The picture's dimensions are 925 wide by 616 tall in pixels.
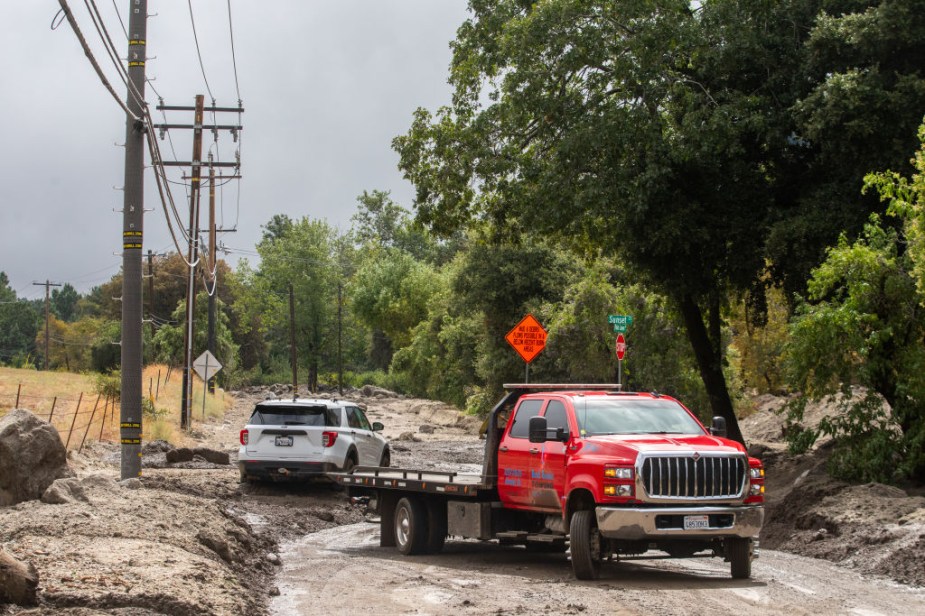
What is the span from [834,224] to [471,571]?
1128cm

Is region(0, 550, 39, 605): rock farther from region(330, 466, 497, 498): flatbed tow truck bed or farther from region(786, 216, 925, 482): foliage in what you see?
region(786, 216, 925, 482): foliage

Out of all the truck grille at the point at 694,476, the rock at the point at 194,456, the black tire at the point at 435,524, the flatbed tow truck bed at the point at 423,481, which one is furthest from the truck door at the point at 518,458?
the rock at the point at 194,456

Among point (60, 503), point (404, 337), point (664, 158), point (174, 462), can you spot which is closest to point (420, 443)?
point (174, 462)

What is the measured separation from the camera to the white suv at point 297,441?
2177cm

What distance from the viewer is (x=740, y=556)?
12.6 m

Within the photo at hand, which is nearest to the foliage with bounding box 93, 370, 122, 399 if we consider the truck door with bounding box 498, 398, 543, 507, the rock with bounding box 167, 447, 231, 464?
the rock with bounding box 167, 447, 231, 464

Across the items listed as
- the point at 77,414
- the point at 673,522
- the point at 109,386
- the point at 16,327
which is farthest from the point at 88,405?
the point at 16,327

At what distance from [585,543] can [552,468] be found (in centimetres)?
125

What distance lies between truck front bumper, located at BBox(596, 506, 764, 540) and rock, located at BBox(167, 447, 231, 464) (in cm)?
2044

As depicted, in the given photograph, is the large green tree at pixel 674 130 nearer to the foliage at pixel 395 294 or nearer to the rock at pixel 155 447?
the rock at pixel 155 447

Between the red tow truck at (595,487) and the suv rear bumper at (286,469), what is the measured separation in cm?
573

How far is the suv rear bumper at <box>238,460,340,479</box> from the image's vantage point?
2166 cm

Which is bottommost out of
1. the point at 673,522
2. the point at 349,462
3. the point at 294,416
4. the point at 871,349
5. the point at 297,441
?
the point at 349,462

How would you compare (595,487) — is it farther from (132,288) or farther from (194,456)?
(194,456)
